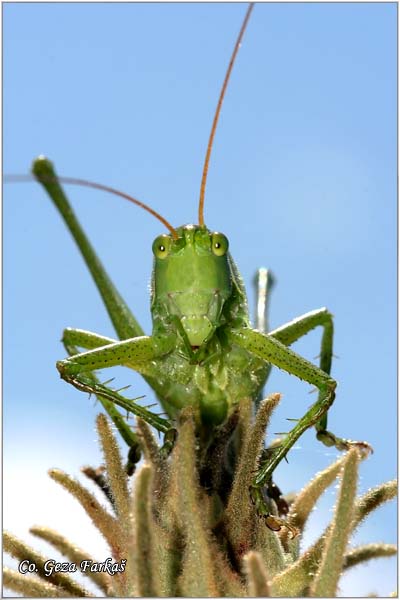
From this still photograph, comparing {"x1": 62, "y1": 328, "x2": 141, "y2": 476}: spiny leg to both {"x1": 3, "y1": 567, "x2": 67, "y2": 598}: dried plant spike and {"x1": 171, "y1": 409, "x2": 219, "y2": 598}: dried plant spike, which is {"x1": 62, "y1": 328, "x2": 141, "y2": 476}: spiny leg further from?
{"x1": 171, "y1": 409, "x2": 219, "y2": 598}: dried plant spike

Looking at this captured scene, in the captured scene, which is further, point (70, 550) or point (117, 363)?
point (117, 363)

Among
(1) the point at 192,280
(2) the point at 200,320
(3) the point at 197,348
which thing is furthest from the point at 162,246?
(3) the point at 197,348

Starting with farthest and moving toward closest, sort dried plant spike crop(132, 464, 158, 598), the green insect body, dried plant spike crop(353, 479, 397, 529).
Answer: the green insect body
dried plant spike crop(353, 479, 397, 529)
dried plant spike crop(132, 464, 158, 598)

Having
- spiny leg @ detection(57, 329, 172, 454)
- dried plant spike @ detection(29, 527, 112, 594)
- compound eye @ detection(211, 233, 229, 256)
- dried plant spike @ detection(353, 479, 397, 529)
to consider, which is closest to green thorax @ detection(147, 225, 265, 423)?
compound eye @ detection(211, 233, 229, 256)

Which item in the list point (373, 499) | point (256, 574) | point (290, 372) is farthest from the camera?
point (290, 372)

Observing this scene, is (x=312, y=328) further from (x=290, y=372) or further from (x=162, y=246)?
(x=162, y=246)

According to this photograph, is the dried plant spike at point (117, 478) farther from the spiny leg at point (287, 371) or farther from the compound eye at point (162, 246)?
the compound eye at point (162, 246)
